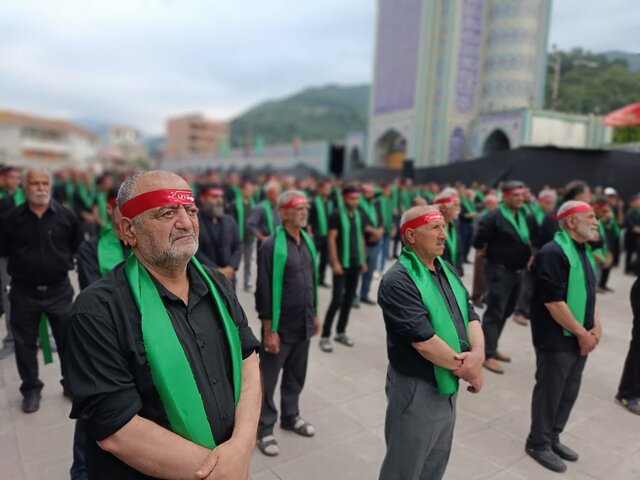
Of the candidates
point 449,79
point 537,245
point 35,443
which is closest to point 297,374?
point 35,443

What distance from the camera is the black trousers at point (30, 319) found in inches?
141

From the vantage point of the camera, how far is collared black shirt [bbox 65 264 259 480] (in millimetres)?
1328

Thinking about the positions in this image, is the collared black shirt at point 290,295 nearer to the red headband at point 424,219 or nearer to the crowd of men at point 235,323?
the crowd of men at point 235,323

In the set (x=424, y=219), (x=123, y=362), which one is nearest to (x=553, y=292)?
(x=424, y=219)

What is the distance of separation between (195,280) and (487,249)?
14.2 feet

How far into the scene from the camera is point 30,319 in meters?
3.59

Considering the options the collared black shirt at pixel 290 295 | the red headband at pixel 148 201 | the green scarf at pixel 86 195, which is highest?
the red headband at pixel 148 201

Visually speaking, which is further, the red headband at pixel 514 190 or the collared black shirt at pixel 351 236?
the collared black shirt at pixel 351 236

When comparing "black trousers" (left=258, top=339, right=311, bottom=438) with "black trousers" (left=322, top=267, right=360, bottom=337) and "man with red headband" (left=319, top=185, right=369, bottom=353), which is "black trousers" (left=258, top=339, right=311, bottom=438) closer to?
"black trousers" (left=322, top=267, right=360, bottom=337)

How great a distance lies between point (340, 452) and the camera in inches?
129

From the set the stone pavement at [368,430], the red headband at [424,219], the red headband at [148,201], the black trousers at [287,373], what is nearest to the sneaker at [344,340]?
the stone pavement at [368,430]

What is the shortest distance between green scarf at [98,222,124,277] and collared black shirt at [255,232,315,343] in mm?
998

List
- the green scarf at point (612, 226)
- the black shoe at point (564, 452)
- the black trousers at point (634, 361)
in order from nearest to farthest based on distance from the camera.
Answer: the black shoe at point (564, 452) < the black trousers at point (634, 361) < the green scarf at point (612, 226)

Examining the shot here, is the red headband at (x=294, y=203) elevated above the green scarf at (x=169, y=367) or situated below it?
above
